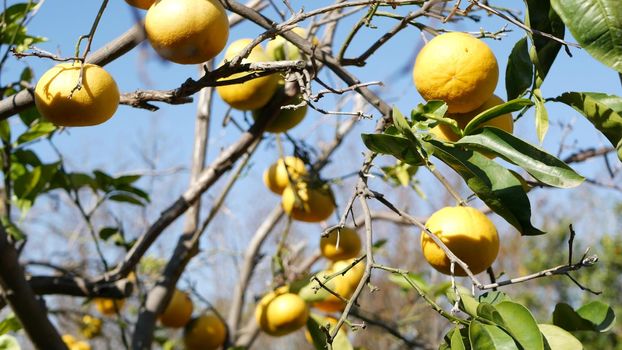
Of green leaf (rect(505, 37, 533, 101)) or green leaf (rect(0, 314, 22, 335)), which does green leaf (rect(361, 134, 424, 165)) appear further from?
green leaf (rect(0, 314, 22, 335))

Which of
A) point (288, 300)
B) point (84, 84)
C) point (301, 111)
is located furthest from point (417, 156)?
point (288, 300)

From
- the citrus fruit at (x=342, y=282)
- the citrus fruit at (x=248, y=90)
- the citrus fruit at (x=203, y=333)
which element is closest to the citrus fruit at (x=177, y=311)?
the citrus fruit at (x=203, y=333)

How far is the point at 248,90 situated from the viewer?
41.3 inches

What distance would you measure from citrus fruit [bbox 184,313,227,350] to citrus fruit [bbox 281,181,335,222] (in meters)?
0.44

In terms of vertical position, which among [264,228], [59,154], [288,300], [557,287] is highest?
[59,154]

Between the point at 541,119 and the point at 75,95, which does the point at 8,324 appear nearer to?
the point at 75,95

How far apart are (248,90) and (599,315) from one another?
0.60 meters

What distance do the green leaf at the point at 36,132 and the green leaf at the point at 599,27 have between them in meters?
0.96

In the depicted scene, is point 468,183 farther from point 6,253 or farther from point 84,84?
point 6,253

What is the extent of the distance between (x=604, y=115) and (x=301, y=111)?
670mm

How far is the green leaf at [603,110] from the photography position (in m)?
0.62

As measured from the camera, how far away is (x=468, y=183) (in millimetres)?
583

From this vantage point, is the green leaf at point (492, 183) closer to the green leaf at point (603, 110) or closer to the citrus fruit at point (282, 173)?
the green leaf at point (603, 110)

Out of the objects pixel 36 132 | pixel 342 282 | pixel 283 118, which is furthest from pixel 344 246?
pixel 36 132
